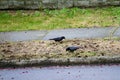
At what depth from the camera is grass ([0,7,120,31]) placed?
38.5ft

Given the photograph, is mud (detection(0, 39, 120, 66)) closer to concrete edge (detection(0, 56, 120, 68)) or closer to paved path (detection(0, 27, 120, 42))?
concrete edge (detection(0, 56, 120, 68))

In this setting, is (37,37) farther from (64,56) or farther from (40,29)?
(64,56)

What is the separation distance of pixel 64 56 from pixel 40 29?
10.2 ft

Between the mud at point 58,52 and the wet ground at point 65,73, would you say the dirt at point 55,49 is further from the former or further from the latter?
the wet ground at point 65,73

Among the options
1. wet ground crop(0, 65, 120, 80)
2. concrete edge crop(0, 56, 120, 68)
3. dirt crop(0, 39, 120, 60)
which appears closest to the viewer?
wet ground crop(0, 65, 120, 80)

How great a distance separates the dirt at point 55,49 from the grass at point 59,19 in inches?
70.0

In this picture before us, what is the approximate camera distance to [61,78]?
761 centimetres

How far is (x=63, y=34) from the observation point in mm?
10734

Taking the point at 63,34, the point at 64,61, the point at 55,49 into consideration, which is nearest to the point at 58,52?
the point at 55,49

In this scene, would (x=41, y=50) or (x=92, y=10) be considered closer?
(x=41, y=50)

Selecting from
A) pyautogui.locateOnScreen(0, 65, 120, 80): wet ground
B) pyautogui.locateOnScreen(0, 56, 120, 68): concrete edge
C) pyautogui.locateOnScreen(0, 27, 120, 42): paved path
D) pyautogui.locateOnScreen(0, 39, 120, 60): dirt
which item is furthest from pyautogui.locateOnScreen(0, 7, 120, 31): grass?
pyautogui.locateOnScreen(0, 65, 120, 80): wet ground

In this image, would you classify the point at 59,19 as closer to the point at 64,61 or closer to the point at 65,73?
the point at 64,61

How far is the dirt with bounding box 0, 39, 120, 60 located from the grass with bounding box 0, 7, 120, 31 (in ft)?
5.83

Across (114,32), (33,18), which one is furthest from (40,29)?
(114,32)
